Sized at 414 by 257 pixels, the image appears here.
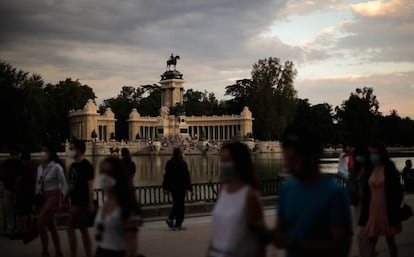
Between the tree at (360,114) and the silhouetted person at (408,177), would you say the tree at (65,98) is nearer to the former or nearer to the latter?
the tree at (360,114)

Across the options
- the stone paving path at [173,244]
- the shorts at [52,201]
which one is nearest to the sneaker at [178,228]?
the stone paving path at [173,244]

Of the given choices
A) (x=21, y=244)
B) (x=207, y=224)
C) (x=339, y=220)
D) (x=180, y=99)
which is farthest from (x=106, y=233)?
(x=180, y=99)

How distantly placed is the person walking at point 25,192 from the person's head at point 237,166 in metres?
6.79

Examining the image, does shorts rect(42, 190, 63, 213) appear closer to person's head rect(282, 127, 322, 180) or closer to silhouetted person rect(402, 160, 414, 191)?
person's head rect(282, 127, 322, 180)

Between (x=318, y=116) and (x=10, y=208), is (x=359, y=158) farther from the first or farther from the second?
(x=318, y=116)

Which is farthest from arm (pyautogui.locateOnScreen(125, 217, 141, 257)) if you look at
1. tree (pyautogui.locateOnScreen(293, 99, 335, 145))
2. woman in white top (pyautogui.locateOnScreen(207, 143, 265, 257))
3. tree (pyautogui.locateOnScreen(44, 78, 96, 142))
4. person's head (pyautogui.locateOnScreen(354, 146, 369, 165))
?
tree (pyautogui.locateOnScreen(44, 78, 96, 142))

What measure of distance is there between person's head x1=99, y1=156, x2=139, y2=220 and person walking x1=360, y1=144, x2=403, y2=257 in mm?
3925

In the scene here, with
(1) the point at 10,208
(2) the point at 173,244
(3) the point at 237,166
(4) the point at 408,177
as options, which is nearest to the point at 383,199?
(3) the point at 237,166

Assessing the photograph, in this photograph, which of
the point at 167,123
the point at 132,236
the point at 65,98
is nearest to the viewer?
the point at 132,236

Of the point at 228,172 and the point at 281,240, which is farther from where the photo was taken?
the point at 228,172

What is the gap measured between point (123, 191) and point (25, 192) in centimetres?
618

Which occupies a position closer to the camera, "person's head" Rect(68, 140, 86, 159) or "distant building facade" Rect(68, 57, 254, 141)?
"person's head" Rect(68, 140, 86, 159)

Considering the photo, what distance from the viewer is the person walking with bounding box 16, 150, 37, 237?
10516mm

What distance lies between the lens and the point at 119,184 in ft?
16.9
